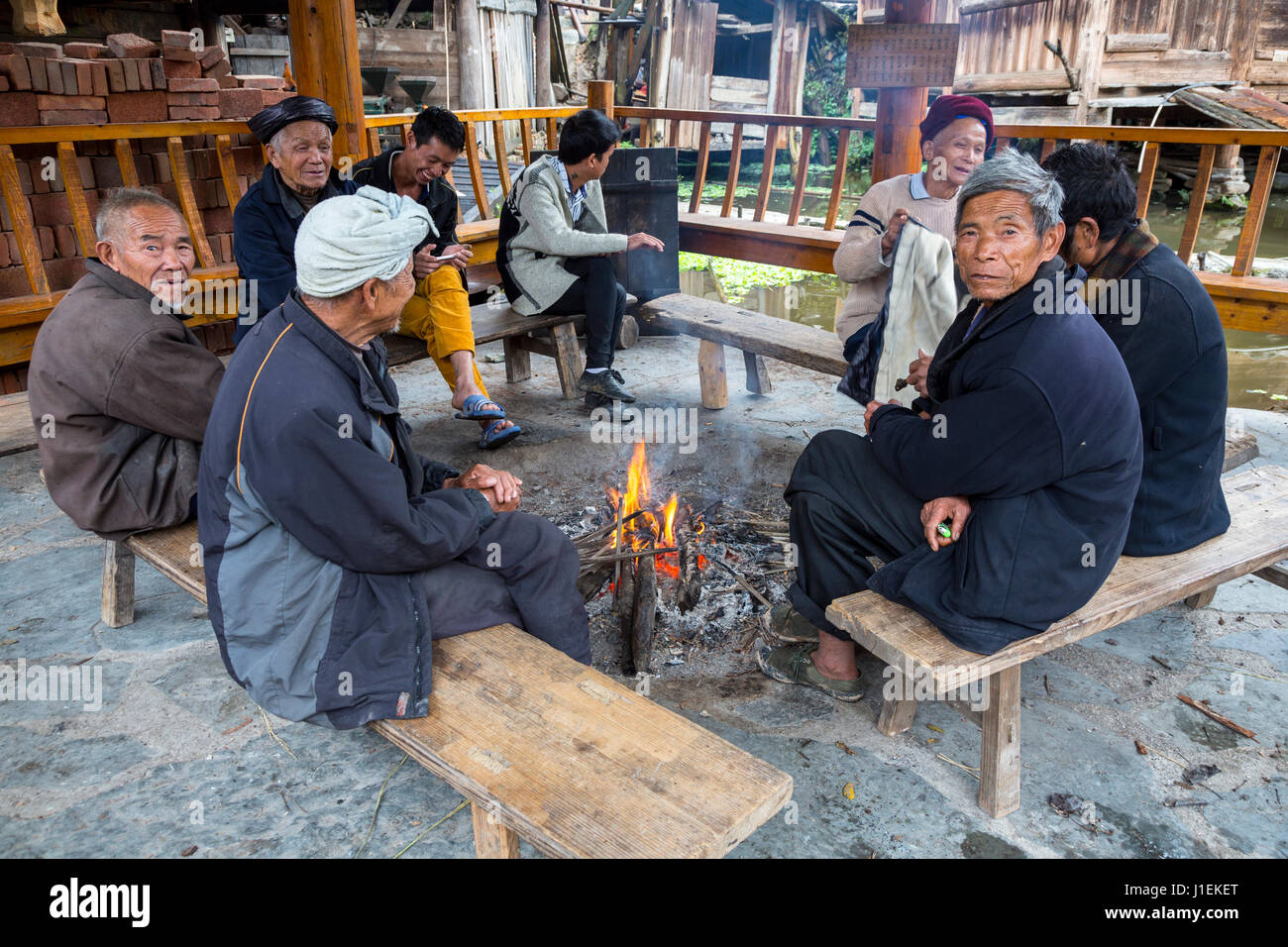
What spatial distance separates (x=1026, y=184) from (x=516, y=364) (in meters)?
4.31

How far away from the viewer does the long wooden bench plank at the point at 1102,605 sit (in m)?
2.35

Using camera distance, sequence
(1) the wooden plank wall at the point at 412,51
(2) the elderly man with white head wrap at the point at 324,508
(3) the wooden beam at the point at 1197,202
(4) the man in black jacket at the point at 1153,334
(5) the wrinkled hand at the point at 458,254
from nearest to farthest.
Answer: (2) the elderly man with white head wrap at the point at 324,508 → (4) the man in black jacket at the point at 1153,334 → (5) the wrinkled hand at the point at 458,254 → (3) the wooden beam at the point at 1197,202 → (1) the wooden plank wall at the point at 412,51

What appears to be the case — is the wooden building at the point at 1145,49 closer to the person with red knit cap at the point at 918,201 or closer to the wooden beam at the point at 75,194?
the person with red knit cap at the point at 918,201

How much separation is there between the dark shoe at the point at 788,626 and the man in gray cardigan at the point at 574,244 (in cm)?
255

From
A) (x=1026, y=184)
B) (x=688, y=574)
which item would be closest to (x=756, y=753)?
(x=688, y=574)

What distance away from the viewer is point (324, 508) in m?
2.16

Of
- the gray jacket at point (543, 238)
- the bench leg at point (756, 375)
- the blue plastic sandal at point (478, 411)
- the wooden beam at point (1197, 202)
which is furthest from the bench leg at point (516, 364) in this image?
the wooden beam at point (1197, 202)

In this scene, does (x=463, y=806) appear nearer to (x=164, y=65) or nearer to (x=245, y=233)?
(x=245, y=233)

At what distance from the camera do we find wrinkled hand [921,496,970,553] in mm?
2576

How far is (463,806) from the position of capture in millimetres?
2551

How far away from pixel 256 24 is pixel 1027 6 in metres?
12.2

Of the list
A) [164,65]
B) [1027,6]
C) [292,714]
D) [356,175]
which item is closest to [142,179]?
[164,65]

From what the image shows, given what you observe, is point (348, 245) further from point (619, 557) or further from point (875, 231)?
point (875, 231)

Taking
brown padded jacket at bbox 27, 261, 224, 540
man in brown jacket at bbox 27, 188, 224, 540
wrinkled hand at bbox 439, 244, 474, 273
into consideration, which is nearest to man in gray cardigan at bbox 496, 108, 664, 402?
wrinkled hand at bbox 439, 244, 474, 273
